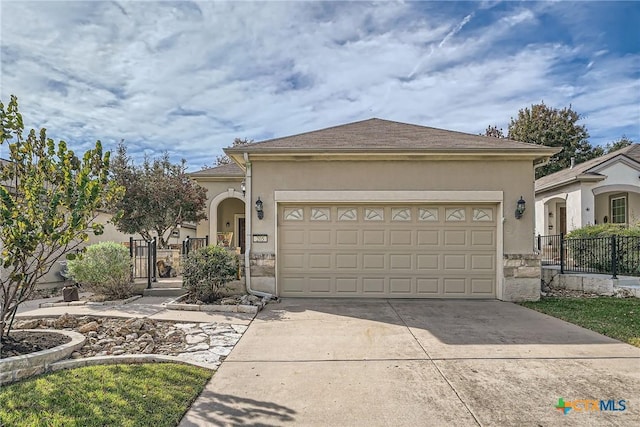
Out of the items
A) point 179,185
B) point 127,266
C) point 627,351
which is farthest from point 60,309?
point 627,351

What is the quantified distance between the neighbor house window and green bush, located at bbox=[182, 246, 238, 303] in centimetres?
1526

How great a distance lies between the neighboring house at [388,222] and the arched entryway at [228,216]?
6.81 m

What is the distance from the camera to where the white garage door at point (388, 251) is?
8680 mm

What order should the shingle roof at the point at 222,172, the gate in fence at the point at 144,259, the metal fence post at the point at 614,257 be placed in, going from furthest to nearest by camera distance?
the shingle roof at the point at 222,172, the gate in fence at the point at 144,259, the metal fence post at the point at 614,257

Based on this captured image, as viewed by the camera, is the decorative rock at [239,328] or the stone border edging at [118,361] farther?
the decorative rock at [239,328]

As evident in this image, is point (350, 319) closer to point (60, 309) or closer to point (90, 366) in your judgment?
point (90, 366)

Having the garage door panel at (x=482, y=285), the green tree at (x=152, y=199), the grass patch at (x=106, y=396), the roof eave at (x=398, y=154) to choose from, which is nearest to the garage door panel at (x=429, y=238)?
the garage door panel at (x=482, y=285)

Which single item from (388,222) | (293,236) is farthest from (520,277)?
(293,236)

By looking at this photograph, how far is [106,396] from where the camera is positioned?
3.40 metres

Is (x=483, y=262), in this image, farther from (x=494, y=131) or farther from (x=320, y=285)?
(x=494, y=131)

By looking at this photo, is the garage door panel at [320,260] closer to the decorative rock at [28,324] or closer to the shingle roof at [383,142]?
the shingle roof at [383,142]

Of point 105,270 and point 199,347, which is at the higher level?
point 105,270

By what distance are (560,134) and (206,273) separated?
26414 mm

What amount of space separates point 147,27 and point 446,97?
8.22 metres
